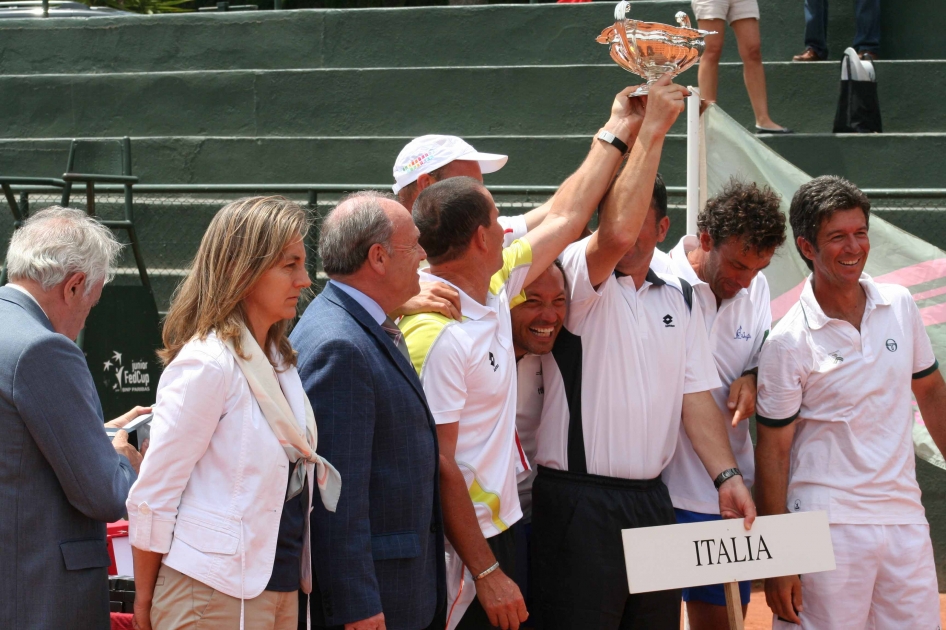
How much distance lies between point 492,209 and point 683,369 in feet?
2.90

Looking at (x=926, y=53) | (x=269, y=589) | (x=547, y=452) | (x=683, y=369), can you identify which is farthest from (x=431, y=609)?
(x=926, y=53)

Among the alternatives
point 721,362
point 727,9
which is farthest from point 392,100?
point 721,362

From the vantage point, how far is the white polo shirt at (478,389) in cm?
294

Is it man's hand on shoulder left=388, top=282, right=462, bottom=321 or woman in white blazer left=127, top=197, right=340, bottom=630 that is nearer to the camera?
woman in white blazer left=127, top=197, right=340, bottom=630

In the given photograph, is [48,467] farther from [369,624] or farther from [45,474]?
[369,624]

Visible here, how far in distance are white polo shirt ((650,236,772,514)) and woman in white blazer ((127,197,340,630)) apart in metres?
1.61

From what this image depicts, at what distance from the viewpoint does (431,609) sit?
9.18ft

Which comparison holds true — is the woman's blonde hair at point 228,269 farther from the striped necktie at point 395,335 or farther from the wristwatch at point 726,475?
the wristwatch at point 726,475

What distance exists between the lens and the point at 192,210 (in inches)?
305

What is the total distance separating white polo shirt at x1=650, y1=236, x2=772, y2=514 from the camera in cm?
369

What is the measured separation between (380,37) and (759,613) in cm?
585

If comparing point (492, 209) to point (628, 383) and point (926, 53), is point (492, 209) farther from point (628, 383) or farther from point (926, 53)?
point (926, 53)

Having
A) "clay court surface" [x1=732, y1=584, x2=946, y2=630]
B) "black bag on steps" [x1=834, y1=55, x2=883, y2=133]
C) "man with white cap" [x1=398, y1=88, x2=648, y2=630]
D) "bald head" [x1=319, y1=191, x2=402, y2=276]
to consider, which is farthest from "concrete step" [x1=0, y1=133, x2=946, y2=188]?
"bald head" [x1=319, y1=191, x2=402, y2=276]

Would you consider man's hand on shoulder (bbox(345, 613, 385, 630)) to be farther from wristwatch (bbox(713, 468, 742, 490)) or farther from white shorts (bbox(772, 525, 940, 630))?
white shorts (bbox(772, 525, 940, 630))
